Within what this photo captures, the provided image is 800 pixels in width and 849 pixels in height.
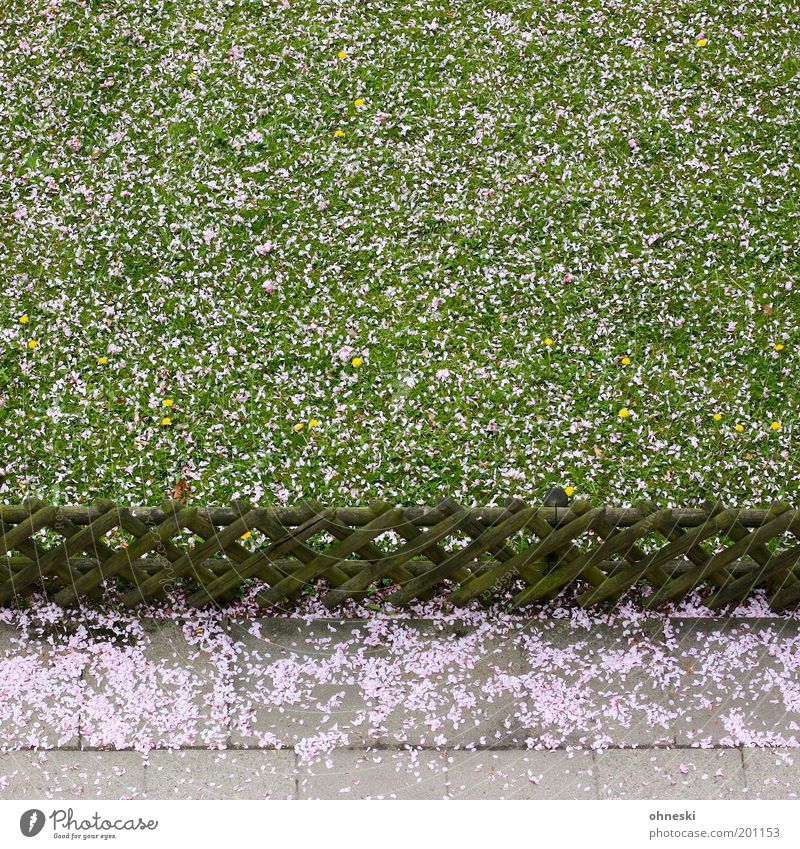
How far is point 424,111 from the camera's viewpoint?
6914 mm

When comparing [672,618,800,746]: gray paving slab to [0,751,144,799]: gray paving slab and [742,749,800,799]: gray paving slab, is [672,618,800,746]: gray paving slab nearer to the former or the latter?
[742,749,800,799]: gray paving slab

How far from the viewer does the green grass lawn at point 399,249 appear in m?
5.69

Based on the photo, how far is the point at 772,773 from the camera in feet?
15.6

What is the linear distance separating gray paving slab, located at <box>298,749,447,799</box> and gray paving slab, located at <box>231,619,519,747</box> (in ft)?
0.24

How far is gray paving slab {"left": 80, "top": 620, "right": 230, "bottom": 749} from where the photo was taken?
480 cm

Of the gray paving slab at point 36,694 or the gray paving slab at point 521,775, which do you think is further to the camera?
the gray paving slab at point 36,694

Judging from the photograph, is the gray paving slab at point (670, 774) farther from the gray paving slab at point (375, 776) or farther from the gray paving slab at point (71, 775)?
the gray paving slab at point (71, 775)

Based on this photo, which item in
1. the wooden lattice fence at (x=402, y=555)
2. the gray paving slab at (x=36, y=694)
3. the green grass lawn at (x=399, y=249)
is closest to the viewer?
the wooden lattice fence at (x=402, y=555)

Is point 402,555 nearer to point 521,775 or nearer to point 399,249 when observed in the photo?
point 521,775

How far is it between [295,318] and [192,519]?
1.95m

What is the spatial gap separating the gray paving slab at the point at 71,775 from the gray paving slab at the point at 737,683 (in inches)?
114

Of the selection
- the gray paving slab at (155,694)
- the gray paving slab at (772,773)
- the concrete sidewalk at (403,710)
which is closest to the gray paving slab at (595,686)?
the concrete sidewalk at (403,710)

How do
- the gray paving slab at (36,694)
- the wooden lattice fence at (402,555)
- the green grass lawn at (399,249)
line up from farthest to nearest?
the green grass lawn at (399,249), the gray paving slab at (36,694), the wooden lattice fence at (402,555)

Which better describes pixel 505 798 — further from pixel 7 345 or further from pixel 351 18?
pixel 351 18
